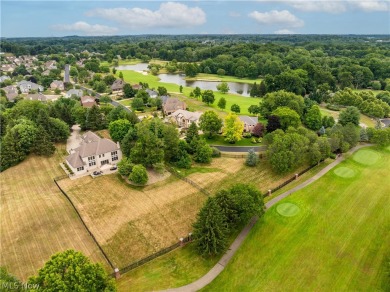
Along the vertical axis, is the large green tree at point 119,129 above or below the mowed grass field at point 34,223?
above

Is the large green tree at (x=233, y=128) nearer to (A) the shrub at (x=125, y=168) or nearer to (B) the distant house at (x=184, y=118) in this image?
(B) the distant house at (x=184, y=118)

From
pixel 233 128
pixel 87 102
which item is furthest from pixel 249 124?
pixel 87 102

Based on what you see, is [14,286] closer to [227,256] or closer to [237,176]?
[227,256]

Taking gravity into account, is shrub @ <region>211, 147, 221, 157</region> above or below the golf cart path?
above

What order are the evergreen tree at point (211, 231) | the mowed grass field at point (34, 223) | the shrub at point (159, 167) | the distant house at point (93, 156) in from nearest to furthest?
the evergreen tree at point (211, 231) → the mowed grass field at point (34, 223) → the shrub at point (159, 167) → the distant house at point (93, 156)

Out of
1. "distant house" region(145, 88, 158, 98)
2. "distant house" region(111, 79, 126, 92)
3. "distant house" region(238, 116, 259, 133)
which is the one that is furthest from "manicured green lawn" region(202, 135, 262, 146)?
"distant house" region(111, 79, 126, 92)

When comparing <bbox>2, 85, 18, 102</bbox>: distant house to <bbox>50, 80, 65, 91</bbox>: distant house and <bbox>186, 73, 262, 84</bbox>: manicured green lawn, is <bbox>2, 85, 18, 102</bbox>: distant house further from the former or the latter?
<bbox>186, 73, 262, 84</bbox>: manicured green lawn

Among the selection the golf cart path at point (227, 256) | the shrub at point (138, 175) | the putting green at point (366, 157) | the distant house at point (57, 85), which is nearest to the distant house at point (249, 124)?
the putting green at point (366, 157)
